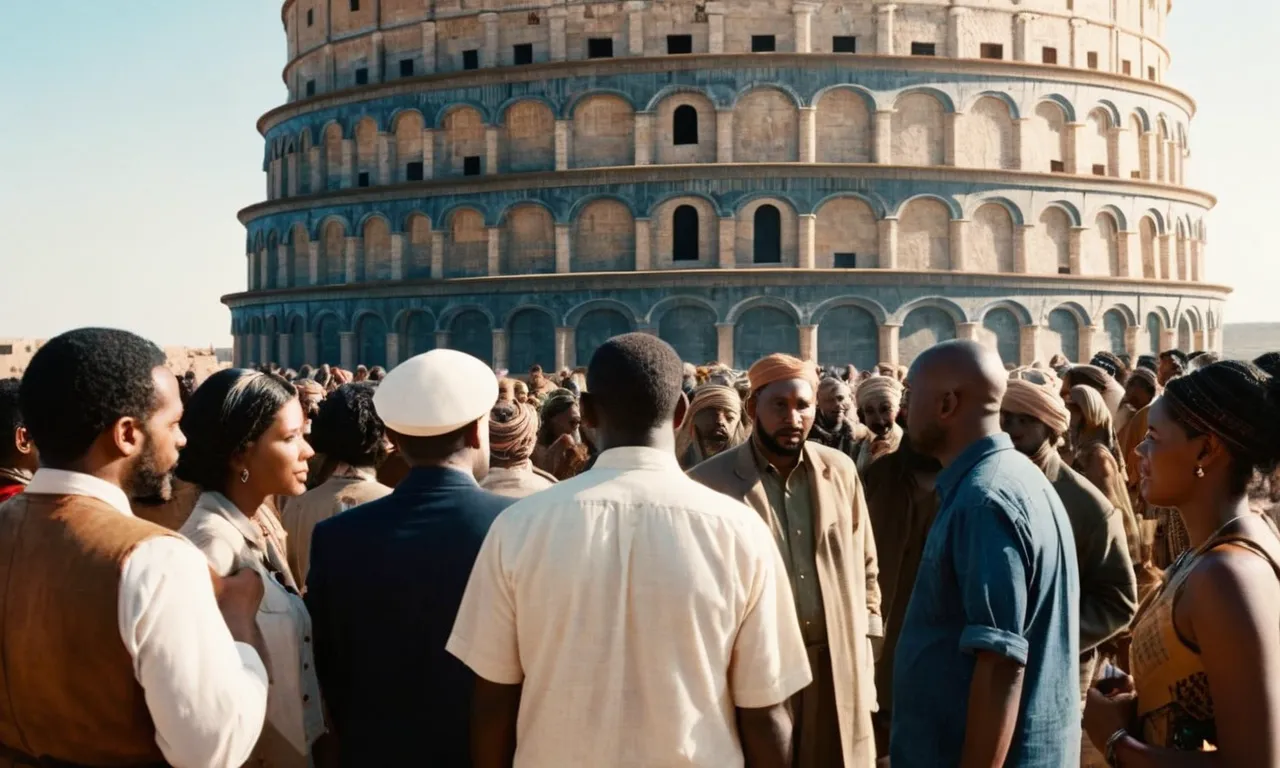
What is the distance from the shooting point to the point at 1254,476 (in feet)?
9.70

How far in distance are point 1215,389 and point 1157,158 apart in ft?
130

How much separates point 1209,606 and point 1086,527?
2465 millimetres

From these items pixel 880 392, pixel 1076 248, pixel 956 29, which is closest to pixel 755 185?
pixel 956 29

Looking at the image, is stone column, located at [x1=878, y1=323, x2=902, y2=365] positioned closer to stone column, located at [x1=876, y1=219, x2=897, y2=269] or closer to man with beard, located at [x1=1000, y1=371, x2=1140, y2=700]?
stone column, located at [x1=876, y1=219, x2=897, y2=269]

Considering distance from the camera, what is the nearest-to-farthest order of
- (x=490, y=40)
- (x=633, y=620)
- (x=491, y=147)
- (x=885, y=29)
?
(x=633, y=620) < (x=885, y=29) < (x=491, y=147) < (x=490, y=40)

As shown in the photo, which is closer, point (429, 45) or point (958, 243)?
point (958, 243)

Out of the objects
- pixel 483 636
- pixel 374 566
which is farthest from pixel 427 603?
pixel 483 636

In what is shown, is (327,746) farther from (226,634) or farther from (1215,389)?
(1215,389)

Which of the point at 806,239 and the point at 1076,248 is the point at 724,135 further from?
the point at 1076,248

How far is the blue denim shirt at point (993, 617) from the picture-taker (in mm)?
3139

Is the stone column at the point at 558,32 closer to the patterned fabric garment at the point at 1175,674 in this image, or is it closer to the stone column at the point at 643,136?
the stone column at the point at 643,136

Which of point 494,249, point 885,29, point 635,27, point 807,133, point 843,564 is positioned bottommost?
point 843,564

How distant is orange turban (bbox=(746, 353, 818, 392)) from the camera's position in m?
5.14

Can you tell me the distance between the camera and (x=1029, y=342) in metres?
35.2
